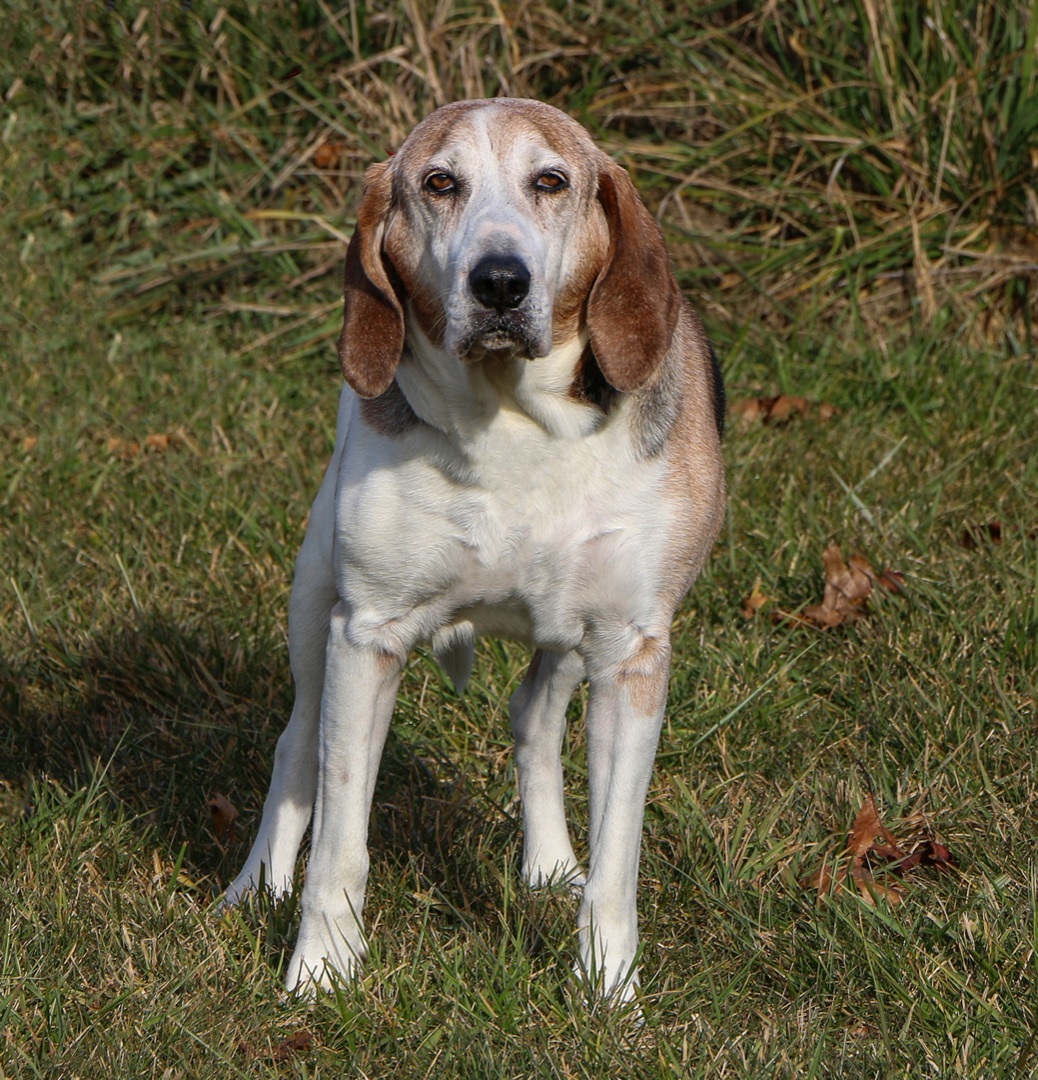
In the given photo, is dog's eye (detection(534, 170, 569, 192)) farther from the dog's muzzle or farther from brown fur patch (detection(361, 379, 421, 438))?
brown fur patch (detection(361, 379, 421, 438))

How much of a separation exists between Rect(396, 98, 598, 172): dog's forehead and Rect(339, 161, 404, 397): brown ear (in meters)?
0.12

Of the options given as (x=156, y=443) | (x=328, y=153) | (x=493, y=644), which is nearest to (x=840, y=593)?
(x=493, y=644)

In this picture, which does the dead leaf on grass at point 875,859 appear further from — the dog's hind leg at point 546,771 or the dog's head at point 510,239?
the dog's head at point 510,239

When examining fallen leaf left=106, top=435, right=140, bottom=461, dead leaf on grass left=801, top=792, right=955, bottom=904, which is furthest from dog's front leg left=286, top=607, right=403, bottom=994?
fallen leaf left=106, top=435, right=140, bottom=461

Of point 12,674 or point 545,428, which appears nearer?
point 545,428

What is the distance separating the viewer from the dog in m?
3.10

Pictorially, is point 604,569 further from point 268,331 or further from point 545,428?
point 268,331

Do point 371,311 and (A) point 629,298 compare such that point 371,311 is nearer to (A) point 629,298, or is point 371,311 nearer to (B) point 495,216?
(B) point 495,216

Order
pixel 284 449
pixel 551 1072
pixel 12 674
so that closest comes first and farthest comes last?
1. pixel 551 1072
2. pixel 12 674
3. pixel 284 449

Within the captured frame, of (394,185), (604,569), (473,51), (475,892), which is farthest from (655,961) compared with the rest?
(473,51)

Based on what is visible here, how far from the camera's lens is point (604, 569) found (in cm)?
311

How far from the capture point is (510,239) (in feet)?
9.59

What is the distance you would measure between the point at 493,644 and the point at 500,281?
1715mm

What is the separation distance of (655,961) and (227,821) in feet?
3.65
